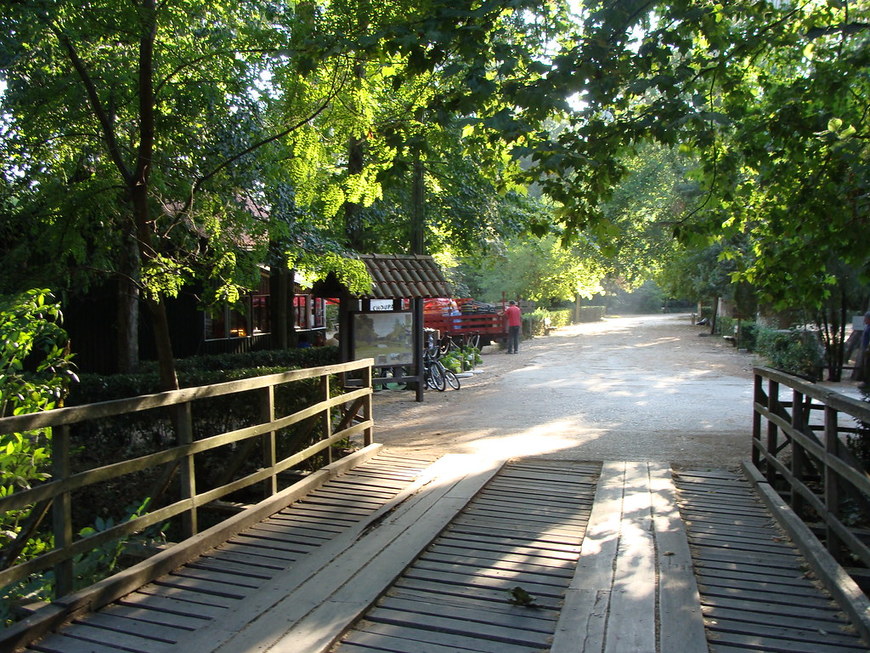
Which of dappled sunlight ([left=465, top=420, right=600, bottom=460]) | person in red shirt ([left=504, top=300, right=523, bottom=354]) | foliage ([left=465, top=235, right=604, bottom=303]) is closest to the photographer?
dappled sunlight ([left=465, top=420, right=600, bottom=460])

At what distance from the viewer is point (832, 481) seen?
494 cm

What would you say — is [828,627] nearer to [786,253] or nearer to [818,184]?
[818,184]

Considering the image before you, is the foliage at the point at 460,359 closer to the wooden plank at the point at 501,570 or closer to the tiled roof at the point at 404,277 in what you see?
the tiled roof at the point at 404,277

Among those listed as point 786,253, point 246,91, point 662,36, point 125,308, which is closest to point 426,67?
point 662,36

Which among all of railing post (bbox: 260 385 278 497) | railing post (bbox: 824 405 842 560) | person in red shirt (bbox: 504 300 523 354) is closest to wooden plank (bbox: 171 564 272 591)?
railing post (bbox: 260 385 278 497)

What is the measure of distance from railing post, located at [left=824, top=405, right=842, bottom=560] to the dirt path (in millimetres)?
3278

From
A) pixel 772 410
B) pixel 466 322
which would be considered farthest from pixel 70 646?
pixel 466 322

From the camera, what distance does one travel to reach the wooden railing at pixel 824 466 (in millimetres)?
4527

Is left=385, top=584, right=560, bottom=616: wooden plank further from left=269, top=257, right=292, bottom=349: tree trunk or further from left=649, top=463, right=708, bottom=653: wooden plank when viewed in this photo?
left=269, top=257, right=292, bottom=349: tree trunk

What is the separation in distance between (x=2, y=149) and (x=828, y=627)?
7979mm

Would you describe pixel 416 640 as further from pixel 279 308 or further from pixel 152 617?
pixel 279 308

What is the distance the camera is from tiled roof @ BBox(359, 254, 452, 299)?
13.4 metres

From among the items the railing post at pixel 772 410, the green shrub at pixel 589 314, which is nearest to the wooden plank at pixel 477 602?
the railing post at pixel 772 410

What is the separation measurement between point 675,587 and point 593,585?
46cm
